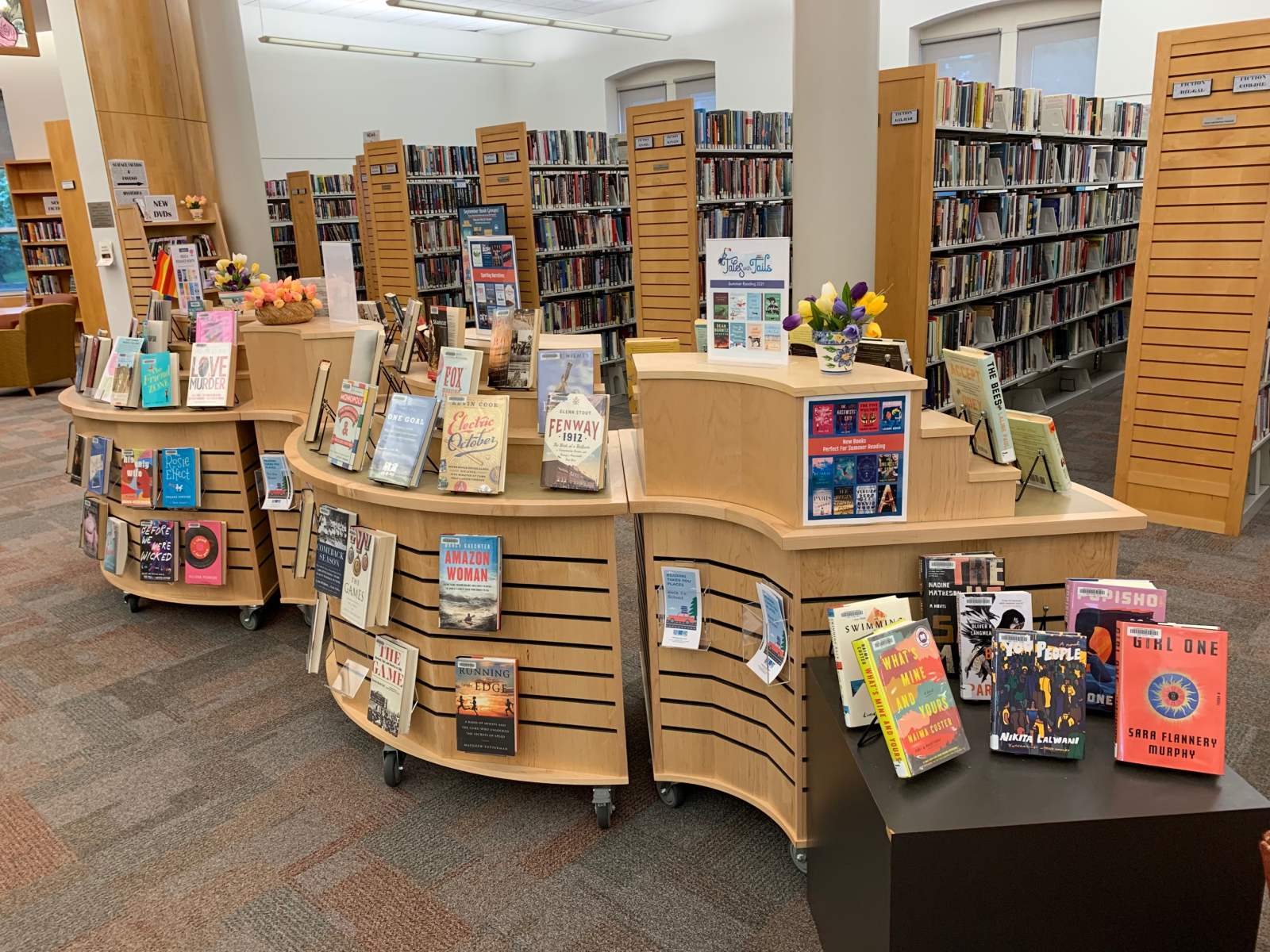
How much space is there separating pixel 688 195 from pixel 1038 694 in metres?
5.40

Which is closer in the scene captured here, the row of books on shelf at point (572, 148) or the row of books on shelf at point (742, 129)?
the row of books on shelf at point (742, 129)

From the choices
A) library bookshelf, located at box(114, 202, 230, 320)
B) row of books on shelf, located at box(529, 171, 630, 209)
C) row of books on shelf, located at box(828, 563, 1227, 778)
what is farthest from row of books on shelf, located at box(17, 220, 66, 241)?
row of books on shelf, located at box(828, 563, 1227, 778)

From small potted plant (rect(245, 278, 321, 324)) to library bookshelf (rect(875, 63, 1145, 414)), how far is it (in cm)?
323

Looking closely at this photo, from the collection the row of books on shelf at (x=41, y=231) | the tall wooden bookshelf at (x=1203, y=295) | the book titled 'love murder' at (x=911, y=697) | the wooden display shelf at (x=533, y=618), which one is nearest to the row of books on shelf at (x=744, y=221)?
the tall wooden bookshelf at (x=1203, y=295)

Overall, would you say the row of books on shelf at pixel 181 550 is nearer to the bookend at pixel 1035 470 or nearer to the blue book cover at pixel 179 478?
the blue book cover at pixel 179 478

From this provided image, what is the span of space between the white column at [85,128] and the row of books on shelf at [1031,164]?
5922 mm

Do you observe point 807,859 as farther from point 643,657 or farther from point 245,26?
point 245,26

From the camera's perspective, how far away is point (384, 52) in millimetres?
11852

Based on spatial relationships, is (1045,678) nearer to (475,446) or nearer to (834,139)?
(475,446)

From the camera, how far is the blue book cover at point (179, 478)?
3807mm

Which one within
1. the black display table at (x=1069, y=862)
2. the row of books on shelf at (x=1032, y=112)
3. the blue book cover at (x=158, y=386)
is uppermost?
the row of books on shelf at (x=1032, y=112)

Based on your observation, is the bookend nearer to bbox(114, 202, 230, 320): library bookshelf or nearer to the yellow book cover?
the yellow book cover

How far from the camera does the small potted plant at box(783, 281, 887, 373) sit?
2.10 m

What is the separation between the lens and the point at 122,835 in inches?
105
